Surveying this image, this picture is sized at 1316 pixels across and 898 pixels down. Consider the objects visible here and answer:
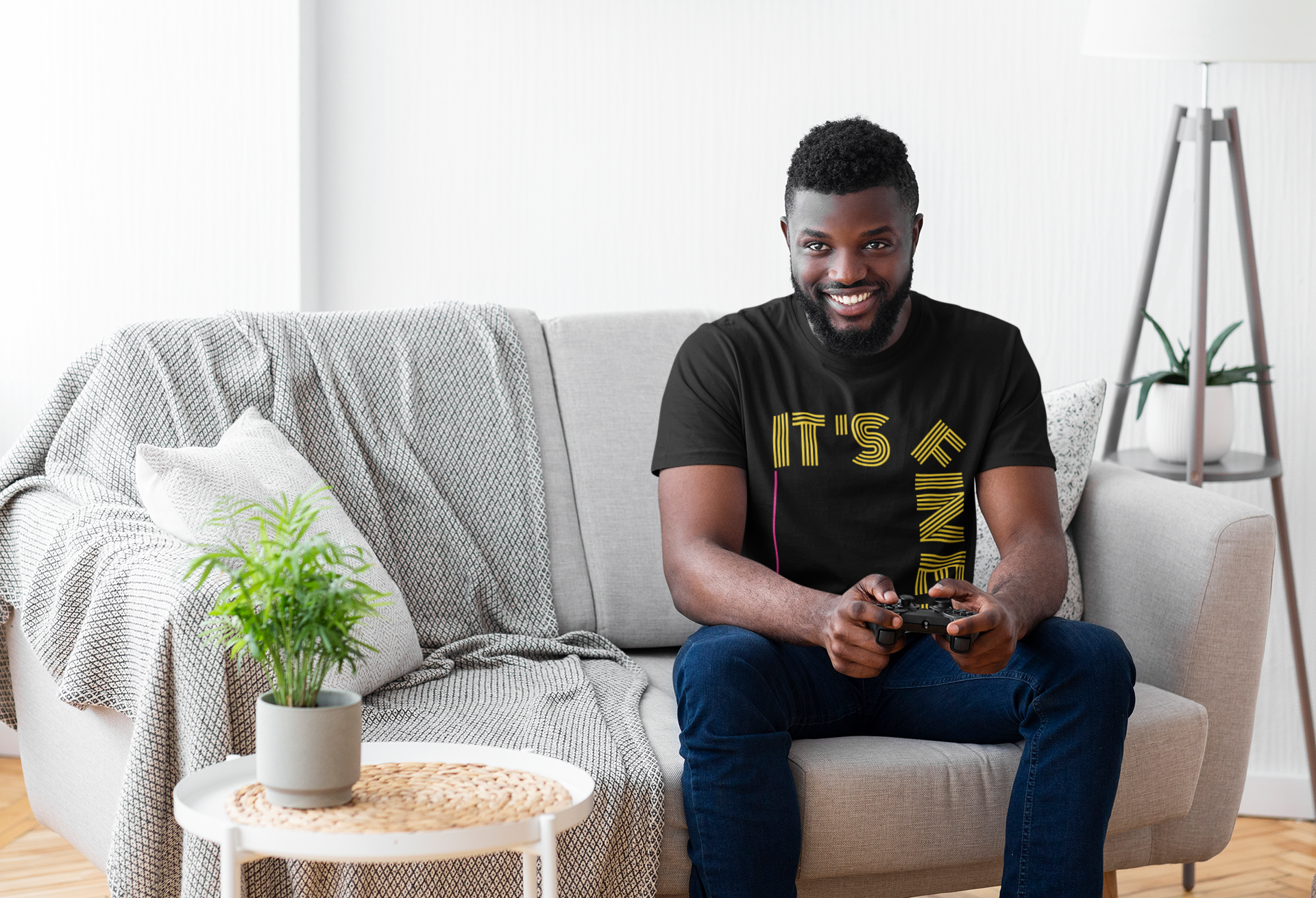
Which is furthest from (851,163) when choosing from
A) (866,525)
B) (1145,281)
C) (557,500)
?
(1145,281)

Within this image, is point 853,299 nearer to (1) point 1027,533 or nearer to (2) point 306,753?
(1) point 1027,533

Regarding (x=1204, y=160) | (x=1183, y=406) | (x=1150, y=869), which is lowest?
(x=1150, y=869)

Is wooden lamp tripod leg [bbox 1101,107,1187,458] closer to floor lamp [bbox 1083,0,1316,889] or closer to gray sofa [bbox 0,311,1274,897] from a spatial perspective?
floor lamp [bbox 1083,0,1316,889]

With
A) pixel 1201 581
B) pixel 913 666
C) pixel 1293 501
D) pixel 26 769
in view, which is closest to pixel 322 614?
pixel 913 666

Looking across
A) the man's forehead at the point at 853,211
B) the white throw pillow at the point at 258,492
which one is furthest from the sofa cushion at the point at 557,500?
the man's forehead at the point at 853,211

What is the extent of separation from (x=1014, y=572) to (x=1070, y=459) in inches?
17.1

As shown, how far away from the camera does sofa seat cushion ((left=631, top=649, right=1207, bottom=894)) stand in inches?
57.7

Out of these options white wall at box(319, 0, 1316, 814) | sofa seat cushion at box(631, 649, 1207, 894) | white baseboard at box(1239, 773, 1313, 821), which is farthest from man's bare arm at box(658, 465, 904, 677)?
white baseboard at box(1239, 773, 1313, 821)

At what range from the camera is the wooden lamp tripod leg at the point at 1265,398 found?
2.29 meters

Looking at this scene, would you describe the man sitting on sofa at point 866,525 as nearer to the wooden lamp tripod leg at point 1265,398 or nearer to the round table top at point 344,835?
the round table top at point 344,835

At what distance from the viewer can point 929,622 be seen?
140 cm

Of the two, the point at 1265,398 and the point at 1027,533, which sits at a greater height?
the point at 1265,398

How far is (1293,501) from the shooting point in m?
2.57

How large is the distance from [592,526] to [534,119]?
1001 millimetres
